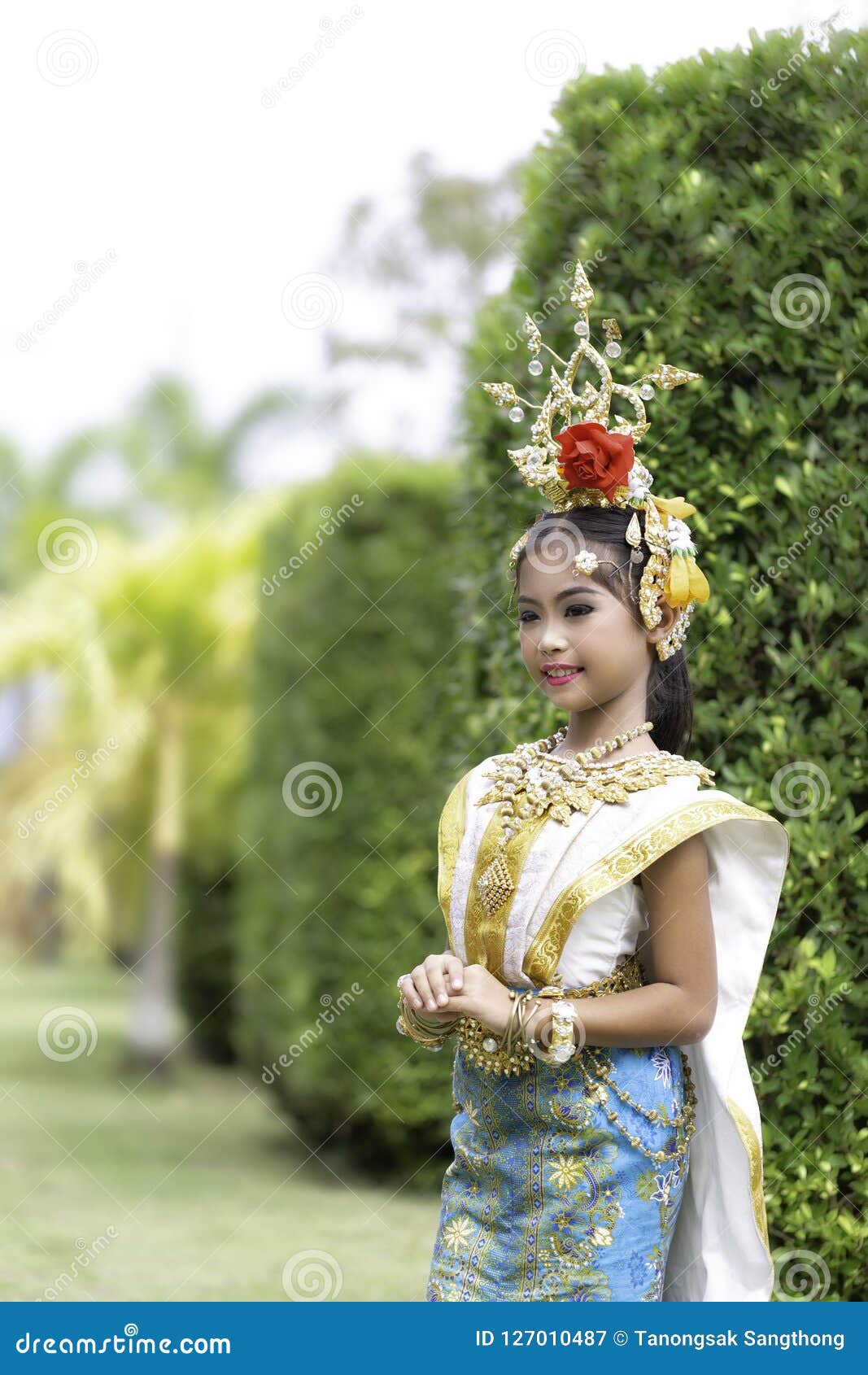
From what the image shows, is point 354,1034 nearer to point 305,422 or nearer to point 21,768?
point 21,768

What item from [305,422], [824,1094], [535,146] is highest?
[305,422]

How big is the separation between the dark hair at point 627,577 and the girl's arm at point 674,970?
0.33m

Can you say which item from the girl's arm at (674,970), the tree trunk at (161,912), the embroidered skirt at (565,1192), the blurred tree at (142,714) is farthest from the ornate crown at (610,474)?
the tree trunk at (161,912)

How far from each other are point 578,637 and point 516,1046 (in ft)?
2.32

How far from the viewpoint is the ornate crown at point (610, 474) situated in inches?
98.4

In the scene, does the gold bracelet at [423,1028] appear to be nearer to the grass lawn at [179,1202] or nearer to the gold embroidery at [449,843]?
the gold embroidery at [449,843]

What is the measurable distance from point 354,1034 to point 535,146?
4.29 meters

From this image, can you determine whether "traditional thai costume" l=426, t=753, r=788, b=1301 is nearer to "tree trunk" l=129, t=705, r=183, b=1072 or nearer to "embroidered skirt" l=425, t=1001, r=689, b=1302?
Answer: "embroidered skirt" l=425, t=1001, r=689, b=1302

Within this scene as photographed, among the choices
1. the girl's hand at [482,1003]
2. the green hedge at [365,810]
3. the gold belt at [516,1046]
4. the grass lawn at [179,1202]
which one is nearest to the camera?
the girl's hand at [482,1003]

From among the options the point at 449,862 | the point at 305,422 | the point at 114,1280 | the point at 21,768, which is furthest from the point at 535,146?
the point at 305,422

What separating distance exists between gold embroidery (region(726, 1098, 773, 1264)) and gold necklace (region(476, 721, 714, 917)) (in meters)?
0.57

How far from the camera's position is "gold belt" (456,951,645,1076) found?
95.1 inches

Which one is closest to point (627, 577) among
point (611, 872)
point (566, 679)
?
point (566, 679)

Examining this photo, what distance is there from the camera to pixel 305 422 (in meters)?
16.7
